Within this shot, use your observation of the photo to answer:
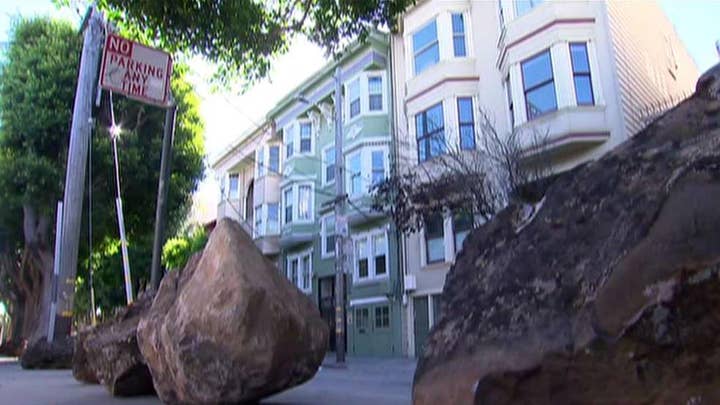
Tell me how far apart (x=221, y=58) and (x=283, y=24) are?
3.04ft

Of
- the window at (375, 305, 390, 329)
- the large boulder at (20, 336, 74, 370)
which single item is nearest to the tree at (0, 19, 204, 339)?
the large boulder at (20, 336, 74, 370)

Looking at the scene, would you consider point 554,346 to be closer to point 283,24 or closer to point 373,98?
point 283,24

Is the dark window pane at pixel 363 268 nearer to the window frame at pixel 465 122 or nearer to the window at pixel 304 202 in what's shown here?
the window at pixel 304 202

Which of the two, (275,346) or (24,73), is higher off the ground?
(24,73)

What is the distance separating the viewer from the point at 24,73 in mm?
19047

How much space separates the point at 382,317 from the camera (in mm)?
21172

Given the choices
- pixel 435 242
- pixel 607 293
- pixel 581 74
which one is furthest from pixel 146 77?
pixel 435 242

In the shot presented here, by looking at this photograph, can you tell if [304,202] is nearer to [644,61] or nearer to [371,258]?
[371,258]

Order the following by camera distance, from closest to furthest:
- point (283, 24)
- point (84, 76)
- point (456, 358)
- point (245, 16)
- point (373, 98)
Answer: point (456, 358) < point (245, 16) < point (283, 24) < point (84, 76) < point (373, 98)

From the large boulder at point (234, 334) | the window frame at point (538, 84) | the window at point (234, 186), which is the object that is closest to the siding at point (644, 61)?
the window frame at point (538, 84)

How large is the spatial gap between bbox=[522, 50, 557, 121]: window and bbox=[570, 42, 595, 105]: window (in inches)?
23.0

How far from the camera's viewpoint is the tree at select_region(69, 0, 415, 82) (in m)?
6.60

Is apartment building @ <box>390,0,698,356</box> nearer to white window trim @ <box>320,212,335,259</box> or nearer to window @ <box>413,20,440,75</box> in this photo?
window @ <box>413,20,440,75</box>

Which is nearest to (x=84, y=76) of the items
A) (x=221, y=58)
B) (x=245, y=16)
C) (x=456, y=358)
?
(x=221, y=58)
